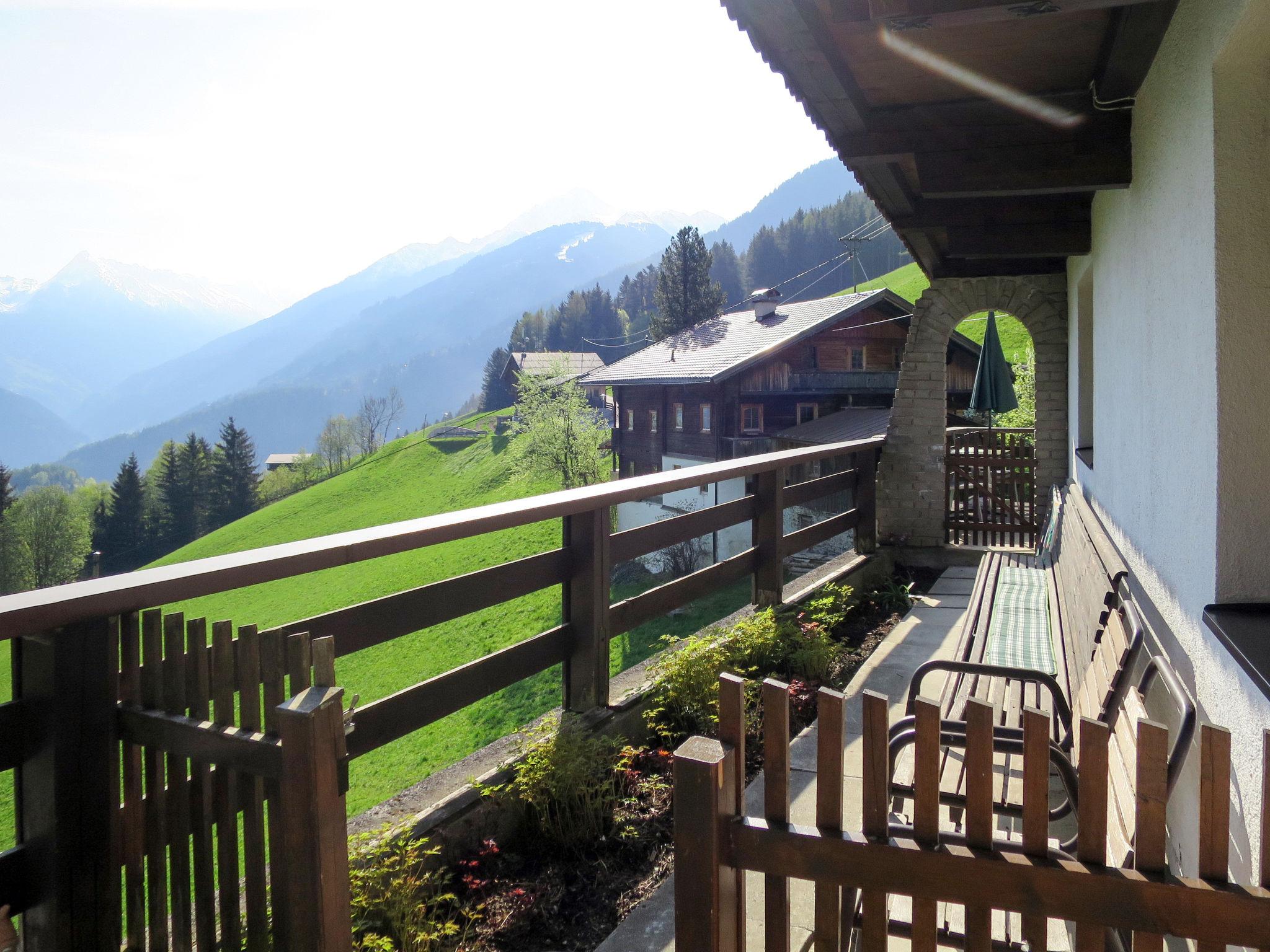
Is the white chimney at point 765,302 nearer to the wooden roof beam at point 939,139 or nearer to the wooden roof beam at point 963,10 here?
the wooden roof beam at point 939,139

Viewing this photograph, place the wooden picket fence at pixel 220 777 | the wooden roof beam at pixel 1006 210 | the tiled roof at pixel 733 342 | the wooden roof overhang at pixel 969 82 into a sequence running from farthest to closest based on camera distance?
the tiled roof at pixel 733 342, the wooden roof beam at pixel 1006 210, the wooden roof overhang at pixel 969 82, the wooden picket fence at pixel 220 777

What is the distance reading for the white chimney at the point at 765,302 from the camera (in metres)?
30.3

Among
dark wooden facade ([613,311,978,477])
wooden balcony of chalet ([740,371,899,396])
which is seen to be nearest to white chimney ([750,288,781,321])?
dark wooden facade ([613,311,978,477])

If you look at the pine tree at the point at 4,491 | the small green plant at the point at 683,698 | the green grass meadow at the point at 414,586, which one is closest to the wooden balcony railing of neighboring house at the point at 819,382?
the green grass meadow at the point at 414,586

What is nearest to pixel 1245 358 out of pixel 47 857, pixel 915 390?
pixel 47 857

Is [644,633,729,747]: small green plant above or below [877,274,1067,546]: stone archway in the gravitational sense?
below

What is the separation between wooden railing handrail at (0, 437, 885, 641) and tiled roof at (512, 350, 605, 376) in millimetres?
50256

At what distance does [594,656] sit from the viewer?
3207 mm

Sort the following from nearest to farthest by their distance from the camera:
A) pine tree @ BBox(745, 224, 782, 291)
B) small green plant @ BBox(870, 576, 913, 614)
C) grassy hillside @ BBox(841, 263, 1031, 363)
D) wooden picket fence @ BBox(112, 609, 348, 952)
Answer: wooden picket fence @ BBox(112, 609, 348, 952)
small green plant @ BBox(870, 576, 913, 614)
grassy hillside @ BBox(841, 263, 1031, 363)
pine tree @ BBox(745, 224, 782, 291)

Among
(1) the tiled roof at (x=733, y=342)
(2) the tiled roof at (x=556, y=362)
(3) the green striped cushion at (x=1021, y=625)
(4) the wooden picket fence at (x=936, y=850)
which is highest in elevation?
(2) the tiled roof at (x=556, y=362)

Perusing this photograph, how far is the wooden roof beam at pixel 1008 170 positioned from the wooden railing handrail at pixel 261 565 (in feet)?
6.63

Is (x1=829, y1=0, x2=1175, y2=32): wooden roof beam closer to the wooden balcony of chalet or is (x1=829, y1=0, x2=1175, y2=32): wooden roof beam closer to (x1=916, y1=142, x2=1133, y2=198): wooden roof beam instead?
(x1=916, y1=142, x2=1133, y2=198): wooden roof beam

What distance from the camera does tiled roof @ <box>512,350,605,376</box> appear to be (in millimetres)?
56625

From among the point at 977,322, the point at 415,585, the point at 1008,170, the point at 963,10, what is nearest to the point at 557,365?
the point at 415,585
